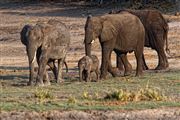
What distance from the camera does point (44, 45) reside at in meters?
20.4

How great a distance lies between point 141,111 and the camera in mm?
15406

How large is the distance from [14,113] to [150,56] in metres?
15.2

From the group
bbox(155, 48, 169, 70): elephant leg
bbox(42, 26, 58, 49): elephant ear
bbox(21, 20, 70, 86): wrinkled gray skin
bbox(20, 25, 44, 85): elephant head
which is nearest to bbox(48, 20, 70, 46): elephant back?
bbox(21, 20, 70, 86): wrinkled gray skin

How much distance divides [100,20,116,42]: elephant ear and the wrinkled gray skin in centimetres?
96

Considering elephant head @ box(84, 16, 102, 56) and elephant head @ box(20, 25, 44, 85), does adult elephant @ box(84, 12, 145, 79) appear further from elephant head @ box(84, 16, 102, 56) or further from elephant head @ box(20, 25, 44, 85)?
elephant head @ box(20, 25, 44, 85)

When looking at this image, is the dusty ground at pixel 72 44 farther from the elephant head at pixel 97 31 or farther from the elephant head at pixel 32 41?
the elephant head at pixel 32 41

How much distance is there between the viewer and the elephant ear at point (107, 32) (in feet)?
71.5

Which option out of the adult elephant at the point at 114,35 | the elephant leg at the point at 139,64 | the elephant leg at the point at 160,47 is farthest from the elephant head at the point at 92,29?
the elephant leg at the point at 160,47

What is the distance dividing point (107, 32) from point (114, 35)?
32 centimetres

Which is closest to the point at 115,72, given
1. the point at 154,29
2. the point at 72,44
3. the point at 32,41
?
the point at 32,41

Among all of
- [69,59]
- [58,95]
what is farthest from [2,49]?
[58,95]

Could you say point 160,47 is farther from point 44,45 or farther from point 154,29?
point 44,45

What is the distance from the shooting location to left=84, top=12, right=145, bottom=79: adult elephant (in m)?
21.8

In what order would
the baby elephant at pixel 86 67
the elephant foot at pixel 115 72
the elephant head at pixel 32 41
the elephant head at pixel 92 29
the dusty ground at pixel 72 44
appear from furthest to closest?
1. the elephant foot at pixel 115 72
2. the elephant head at pixel 92 29
3. the baby elephant at pixel 86 67
4. the elephant head at pixel 32 41
5. the dusty ground at pixel 72 44
